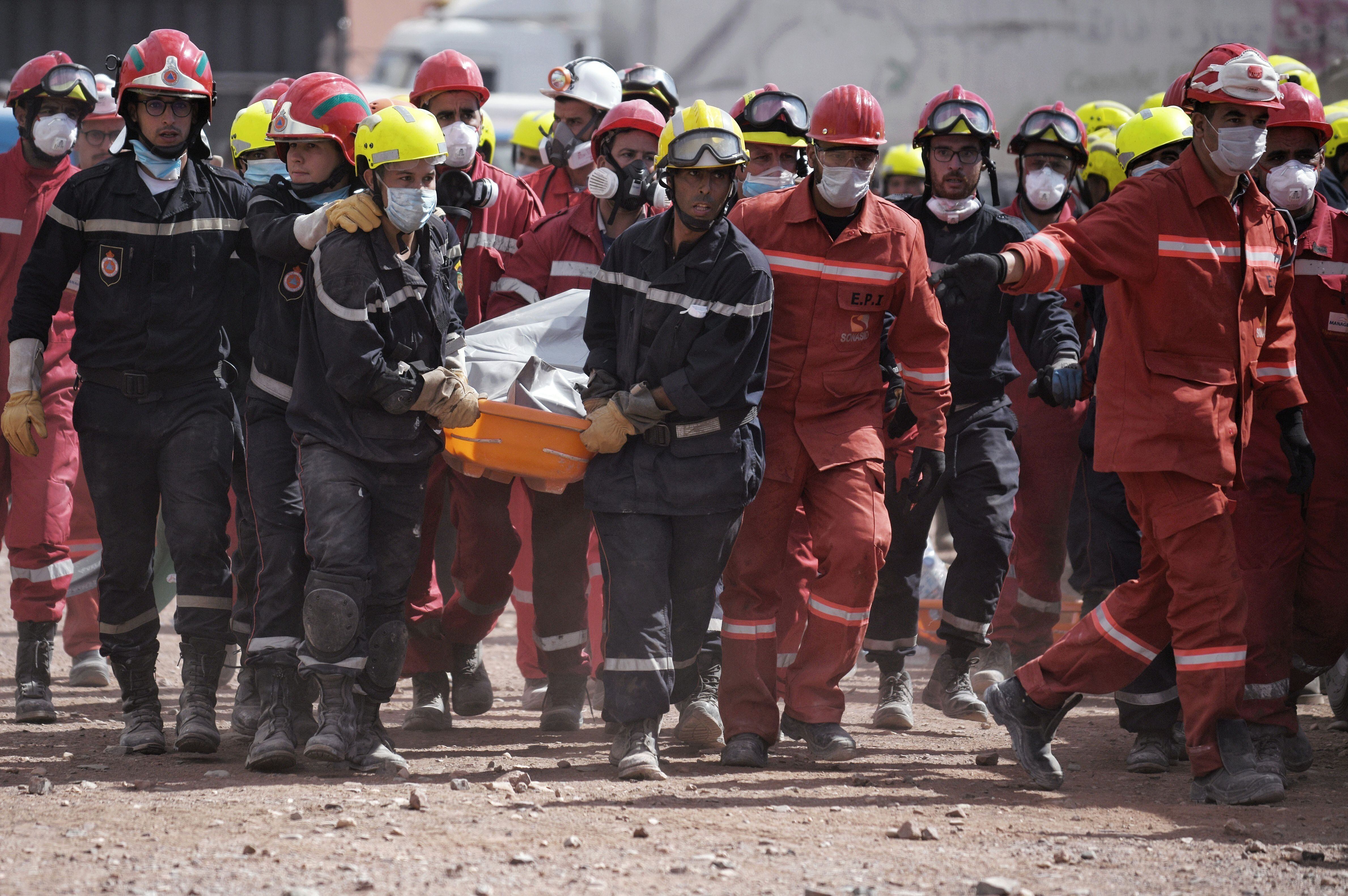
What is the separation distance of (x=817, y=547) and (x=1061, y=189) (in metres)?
2.74

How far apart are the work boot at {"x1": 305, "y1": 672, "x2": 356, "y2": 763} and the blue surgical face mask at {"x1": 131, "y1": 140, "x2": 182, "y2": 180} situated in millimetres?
1836

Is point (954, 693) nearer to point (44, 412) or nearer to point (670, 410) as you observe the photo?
point (670, 410)

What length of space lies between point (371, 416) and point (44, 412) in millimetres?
1735

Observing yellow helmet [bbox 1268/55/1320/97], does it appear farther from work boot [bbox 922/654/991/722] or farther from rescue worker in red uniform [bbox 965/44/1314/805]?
work boot [bbox 922/654/991/722]

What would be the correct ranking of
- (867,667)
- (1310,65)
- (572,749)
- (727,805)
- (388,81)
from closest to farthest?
(727,805) → (572,749) → (867,667) → (1310,65) → (388,81)

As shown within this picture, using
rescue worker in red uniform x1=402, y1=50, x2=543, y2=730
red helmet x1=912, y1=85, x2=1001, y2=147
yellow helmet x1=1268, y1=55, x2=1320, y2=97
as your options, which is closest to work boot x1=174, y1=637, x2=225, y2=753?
rescue worker in red uniform x1=402, y1=50, x2=543, y2=730

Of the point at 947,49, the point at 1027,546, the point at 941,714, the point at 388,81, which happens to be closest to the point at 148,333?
the point at 941,714

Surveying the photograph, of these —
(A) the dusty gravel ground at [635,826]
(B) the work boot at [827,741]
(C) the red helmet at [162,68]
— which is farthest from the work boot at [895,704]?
(C) the red helmet at [162,68]

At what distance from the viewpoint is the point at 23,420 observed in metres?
5.86

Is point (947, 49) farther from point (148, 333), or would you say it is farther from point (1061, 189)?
point (148, 333)

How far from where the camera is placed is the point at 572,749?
6.18 metres

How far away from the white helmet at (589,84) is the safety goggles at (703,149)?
211 cm

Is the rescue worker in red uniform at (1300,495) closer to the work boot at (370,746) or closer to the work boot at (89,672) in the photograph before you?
the work boot at (370,746)

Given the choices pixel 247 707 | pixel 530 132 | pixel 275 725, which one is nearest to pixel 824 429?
pixel 275 725
